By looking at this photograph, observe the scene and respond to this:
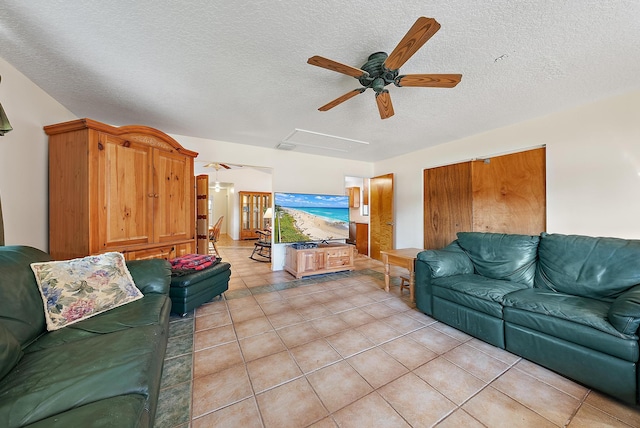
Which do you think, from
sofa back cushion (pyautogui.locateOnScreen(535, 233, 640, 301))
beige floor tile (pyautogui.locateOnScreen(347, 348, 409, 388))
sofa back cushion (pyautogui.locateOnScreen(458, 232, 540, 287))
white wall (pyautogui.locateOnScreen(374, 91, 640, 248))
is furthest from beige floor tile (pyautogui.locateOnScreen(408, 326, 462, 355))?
white wall (pyautogui.locateOnScreen(374, 91, 640, 248))

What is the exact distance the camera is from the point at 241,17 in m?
1.44

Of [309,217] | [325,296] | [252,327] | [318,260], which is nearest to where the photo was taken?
[252,327]

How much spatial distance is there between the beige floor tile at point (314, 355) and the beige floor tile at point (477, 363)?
37.5 inches

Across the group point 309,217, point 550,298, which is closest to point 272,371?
point 550,298

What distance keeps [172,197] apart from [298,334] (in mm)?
2405

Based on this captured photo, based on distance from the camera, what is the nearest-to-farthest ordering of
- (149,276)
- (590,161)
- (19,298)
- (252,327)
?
1. (19,298)
2. (149,276)
3. (252,327)
4. (590,161)

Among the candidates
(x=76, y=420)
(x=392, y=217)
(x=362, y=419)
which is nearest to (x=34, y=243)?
(x=76, y=420)

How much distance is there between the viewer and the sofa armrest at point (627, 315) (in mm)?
1352

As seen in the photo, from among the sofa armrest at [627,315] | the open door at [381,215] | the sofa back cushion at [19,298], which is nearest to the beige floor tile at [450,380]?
the sofa armrest at [627,315]

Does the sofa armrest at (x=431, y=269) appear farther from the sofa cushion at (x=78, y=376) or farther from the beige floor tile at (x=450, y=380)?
the sofa cushion at (x=78, y=376)

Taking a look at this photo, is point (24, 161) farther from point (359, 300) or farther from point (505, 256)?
point (505, 256)

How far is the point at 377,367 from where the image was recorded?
5.67 ft

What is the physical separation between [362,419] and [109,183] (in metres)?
3.05

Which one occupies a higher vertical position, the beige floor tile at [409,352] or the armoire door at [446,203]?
the armoire door at [446,203]
